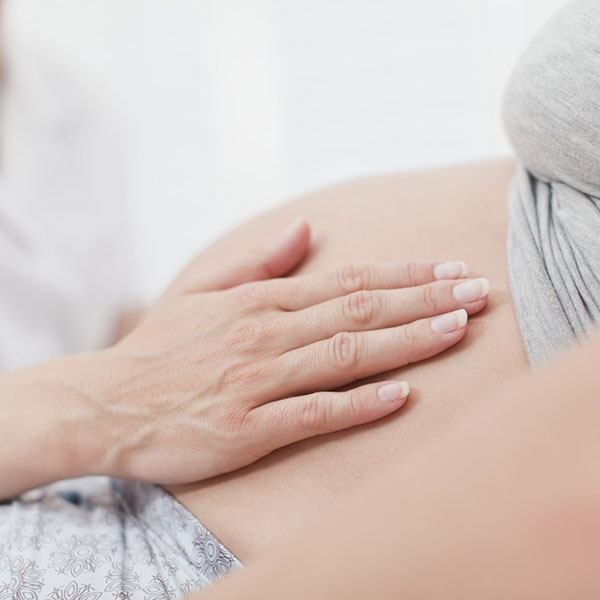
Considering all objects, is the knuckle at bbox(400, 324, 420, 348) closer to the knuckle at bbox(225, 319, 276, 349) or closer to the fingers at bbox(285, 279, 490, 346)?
the fingers at bbox(285, 279, 490, 346)

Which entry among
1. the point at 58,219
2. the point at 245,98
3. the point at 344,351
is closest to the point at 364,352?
the point at 344,351

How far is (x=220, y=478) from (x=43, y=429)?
0.22 metres

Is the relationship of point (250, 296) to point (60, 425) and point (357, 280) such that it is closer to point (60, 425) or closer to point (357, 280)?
point (357, 280)

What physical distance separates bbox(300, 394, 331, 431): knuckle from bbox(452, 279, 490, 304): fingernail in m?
0.17

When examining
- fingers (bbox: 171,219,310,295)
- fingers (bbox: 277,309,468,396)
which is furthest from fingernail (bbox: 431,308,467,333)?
fingers (bbox: 171,219,310,295)

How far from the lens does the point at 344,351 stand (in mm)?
725

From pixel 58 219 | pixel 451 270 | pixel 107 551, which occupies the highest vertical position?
pixel 451 270

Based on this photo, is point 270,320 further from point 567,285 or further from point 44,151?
point 44,151

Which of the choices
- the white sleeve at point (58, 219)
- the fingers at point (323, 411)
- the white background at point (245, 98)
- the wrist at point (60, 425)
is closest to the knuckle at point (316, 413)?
the fingers at point (323, 411)

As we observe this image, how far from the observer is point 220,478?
0.78 metres

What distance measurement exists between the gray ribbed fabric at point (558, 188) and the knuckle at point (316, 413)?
0.64 feet

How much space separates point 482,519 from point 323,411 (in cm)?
38

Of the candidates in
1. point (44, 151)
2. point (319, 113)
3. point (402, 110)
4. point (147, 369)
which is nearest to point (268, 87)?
point (319, 113)

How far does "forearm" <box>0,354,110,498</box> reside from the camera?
0.83 meters
